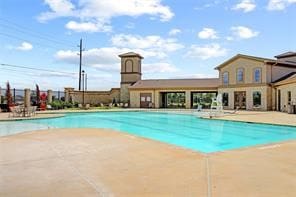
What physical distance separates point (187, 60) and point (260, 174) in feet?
77.3

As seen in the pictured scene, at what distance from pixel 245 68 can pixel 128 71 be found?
1501 cm

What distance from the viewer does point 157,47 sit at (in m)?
27.7

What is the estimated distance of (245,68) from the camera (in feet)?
97.1

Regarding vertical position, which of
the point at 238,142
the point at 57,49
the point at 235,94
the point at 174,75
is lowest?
the point at 238,142

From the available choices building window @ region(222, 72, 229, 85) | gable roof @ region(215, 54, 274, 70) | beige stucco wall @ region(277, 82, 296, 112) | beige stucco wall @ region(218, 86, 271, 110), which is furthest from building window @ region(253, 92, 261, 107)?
building window @ region(222, 72, 229, 85)

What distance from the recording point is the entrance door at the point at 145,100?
36.5 m

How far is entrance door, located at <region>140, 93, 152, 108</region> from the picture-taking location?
3653 cm

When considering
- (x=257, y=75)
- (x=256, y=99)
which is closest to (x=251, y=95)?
(x=256, y=99)

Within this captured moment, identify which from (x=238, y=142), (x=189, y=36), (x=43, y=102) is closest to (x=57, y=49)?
(x=43, y=102)

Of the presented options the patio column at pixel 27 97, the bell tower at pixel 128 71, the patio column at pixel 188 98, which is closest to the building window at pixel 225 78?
the patio column at pixel 188 98

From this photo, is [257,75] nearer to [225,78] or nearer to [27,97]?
[225,78]

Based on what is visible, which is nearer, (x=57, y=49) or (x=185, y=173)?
(x=185, y=173)

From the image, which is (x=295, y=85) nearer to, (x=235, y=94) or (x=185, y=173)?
(x=235, y=94)

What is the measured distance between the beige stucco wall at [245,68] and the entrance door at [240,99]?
3.60 ft
